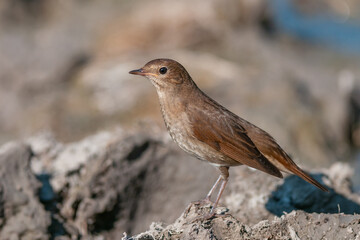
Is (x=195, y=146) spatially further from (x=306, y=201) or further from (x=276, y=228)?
(x=306, y=201)

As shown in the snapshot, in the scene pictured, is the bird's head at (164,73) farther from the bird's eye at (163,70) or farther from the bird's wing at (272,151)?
the bird's wing at (272,151)

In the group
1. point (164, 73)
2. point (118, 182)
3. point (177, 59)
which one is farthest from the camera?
point (177, 59)

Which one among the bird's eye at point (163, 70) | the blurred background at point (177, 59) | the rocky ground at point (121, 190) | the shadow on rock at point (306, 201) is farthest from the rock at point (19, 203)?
the blurred background at point (177, 59)

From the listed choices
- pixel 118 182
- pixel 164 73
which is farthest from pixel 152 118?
pixel 164 73

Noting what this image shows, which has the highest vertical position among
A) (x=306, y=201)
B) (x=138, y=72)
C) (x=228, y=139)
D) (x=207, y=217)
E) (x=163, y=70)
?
(x=163, y=70)

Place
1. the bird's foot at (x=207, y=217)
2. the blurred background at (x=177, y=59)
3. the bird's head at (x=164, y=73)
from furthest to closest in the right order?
the blurred background at (x=177, y=59) → the bird's head at (x=164, y=73) → the bird's foot at (x=207, y=217)

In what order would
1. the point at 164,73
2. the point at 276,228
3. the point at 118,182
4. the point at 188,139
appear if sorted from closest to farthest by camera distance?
the point at 276,228 < the point at 188,139 < the point at 164,73 < the point at 118,182
